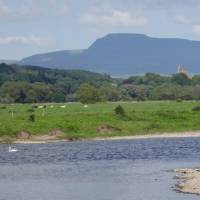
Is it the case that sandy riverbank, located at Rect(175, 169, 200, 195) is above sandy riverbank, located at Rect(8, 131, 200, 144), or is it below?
above

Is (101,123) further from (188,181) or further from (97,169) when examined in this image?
(188,181)

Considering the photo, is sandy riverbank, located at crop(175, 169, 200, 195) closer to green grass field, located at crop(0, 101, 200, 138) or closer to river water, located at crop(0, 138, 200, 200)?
river water, located at crop(0, 138, 200, 200)

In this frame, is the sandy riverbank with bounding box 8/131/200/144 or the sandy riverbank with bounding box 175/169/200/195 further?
the sandy riverbank with bounding box 8/131/200/144

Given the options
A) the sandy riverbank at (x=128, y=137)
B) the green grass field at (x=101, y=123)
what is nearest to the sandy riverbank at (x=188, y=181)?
the sandy riverbank at (x=128, y=137)

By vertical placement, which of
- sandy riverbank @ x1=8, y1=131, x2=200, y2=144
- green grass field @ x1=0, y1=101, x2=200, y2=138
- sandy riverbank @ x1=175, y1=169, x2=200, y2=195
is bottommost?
sandy riverbank @ x1=8, y1=131, x2=200, y2=144

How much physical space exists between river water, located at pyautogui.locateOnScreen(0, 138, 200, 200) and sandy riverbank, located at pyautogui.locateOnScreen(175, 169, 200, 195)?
57 centimetres

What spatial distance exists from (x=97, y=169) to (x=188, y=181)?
12.4 meters

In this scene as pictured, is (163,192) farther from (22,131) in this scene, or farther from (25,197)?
(22,131)

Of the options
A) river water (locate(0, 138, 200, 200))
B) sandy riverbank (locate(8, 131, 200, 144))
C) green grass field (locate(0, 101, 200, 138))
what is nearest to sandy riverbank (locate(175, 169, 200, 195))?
river water (locate(0, 138, 200, 200))

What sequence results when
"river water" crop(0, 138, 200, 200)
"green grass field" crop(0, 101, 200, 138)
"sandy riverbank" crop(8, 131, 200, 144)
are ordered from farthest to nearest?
"green grass field" crop(0, 101, 200, 138) → "sandy riverbank" crop(8, 131, 200, 144) → "river water" crop(0, 138, 200, 200)

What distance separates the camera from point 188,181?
2025 inches

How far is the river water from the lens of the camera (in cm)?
4850

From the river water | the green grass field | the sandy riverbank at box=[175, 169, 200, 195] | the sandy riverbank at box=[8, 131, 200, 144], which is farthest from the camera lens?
the green grass field

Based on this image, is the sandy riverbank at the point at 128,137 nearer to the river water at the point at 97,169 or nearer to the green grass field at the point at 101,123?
the green grass field at the point at 101,123
